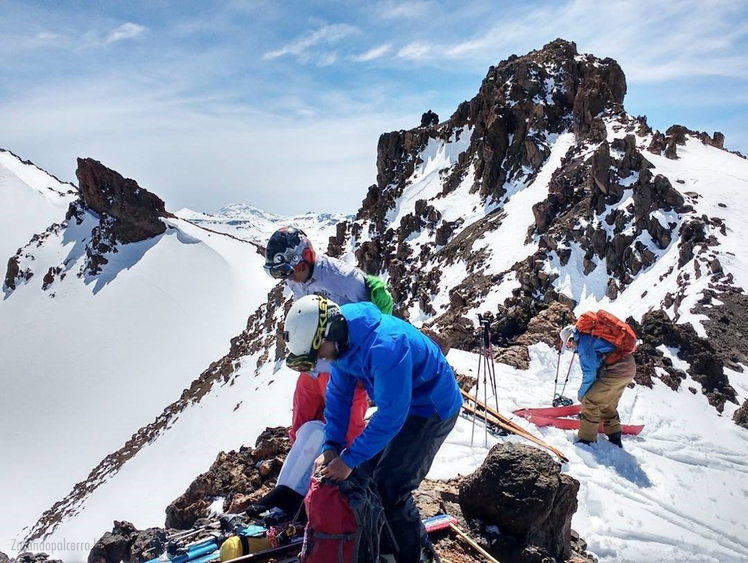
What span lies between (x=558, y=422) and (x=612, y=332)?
204 cm

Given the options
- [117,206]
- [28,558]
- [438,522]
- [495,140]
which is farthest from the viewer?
[117,206]

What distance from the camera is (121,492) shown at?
1934 cm

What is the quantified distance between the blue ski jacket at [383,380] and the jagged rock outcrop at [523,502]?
5.77 ft

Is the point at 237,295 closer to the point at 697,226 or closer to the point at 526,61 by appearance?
the point at 526,61

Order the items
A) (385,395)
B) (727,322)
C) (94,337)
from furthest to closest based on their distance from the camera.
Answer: (94,337) < (727,322) < (385,395)

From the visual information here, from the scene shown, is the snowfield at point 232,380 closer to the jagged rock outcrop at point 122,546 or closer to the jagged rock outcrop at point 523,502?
the jagged rock outcrop at point 523,502

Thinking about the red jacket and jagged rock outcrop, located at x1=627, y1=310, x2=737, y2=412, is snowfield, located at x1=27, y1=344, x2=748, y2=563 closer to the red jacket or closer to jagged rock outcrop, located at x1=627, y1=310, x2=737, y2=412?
jagged rock outcrop, located at x1=627, y1=310, x2=737, y2=412

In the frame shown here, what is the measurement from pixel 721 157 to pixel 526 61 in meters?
26.7

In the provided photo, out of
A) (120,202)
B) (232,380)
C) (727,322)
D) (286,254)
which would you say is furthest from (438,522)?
(120,202)

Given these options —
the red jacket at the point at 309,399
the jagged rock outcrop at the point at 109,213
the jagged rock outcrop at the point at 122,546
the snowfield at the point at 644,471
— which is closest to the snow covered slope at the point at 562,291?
the snowfield at the point at 644,471

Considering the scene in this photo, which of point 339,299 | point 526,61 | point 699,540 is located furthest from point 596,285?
point 526,61

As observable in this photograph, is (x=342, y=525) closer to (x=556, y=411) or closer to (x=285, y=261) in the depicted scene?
(x=285, y=261)

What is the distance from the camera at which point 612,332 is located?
8.28 meters

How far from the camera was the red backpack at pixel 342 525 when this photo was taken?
374 centimetres
